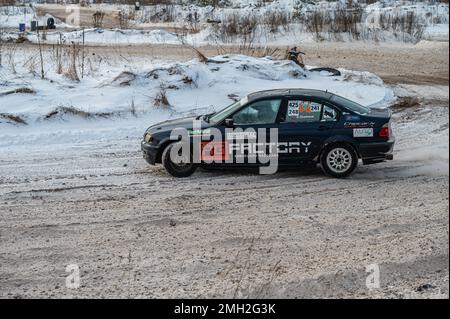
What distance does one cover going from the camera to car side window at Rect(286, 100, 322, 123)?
35.4 ft

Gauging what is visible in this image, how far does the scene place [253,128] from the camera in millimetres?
10703

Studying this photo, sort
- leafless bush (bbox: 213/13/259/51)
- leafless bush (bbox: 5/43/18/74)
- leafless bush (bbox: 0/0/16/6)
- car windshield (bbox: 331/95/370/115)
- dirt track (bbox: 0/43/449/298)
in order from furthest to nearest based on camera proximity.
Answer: leafless bush (bbox: 0/0/16/6) < leafless bush (bbox: 213/13/259/51) < leafless bush (bbox: 5/43/18/74) < car windshield (bbox: 331/95/370/115) < dirt track (bbox: 0/43/449/298)

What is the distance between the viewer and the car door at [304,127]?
10711 millimetres

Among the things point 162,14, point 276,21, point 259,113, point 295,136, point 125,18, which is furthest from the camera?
point 162,14

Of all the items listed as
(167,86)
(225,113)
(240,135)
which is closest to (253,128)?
(240,135)

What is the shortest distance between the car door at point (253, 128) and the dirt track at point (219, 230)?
1.53ft

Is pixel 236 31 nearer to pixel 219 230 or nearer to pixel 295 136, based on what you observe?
pixel 295 136

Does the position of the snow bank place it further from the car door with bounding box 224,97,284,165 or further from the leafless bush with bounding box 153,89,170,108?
the car door with bounding box 224,97,284,165

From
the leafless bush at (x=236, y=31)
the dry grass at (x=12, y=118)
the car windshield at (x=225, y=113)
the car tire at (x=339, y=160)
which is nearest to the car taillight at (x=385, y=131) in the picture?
the car tire at (x=339, y=160)

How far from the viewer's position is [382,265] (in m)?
7.14

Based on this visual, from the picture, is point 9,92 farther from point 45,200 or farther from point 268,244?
point 268,244

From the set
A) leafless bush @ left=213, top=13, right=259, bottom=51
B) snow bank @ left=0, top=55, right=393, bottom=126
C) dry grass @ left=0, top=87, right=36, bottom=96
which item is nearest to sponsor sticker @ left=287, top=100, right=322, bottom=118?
snow bank @ left=0, top=55, right=393, bottom=126

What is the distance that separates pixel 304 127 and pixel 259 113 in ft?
2.61

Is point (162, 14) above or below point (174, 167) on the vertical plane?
above
